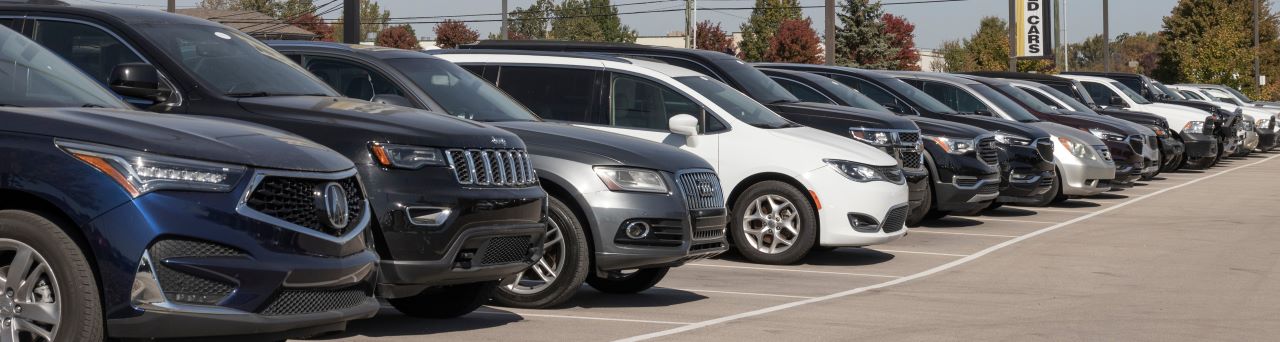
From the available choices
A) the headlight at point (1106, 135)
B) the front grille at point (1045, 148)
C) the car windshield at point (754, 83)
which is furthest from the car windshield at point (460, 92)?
the headlight at point (1106, 135)

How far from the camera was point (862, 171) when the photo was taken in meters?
12.3

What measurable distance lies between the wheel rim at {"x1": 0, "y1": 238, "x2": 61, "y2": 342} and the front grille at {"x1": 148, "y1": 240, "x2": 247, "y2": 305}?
38cm

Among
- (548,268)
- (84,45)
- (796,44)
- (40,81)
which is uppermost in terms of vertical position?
(796,44)

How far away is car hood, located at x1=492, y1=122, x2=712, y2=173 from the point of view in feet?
29.8

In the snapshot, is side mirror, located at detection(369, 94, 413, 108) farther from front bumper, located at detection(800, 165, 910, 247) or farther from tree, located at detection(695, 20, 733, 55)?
tree, located at detection(695, 20, 733, 55)

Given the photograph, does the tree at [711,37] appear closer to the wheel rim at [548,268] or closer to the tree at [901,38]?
the tree at [901,38]

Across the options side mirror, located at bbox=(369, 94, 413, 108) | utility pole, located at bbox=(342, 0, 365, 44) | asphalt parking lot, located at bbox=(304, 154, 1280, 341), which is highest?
utility pole, located at bbox=(342, 0, 365, 44)

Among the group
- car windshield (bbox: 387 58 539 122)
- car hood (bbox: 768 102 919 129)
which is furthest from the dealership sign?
car windshield (bbox: 387 58 539 122)

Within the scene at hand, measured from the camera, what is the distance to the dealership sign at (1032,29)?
38000mm

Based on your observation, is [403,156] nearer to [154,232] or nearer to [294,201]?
[294,201]

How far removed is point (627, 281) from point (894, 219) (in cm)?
314

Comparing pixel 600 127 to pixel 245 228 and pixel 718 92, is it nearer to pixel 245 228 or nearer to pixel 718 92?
pixel 718 92

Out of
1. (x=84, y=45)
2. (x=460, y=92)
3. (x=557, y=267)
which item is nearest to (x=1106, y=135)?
(x=460, y=92)

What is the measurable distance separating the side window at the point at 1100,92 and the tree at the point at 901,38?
4590 cm
